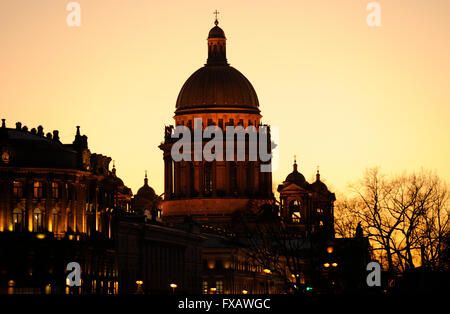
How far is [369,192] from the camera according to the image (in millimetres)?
159625

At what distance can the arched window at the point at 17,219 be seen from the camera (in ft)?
556

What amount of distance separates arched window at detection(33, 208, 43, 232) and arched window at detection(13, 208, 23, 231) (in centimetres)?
176

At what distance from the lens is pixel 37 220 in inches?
6806

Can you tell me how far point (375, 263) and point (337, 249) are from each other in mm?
20015

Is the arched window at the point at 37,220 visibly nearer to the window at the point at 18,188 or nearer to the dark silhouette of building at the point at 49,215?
the dark silhouette of building at the point at 49,215

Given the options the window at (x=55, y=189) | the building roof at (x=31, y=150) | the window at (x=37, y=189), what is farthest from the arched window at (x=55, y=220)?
the building roof at (x=31, y=150)

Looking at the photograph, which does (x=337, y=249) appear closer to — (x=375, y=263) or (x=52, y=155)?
(x=375, y=263)

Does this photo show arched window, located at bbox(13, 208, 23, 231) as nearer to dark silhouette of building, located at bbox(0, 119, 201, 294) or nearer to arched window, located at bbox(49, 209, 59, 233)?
dark silhouette of building, located at bbox(0, 119, 201, 294)

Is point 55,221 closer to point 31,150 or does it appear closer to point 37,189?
point 37,189

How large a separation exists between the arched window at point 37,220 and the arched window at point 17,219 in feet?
5.77
